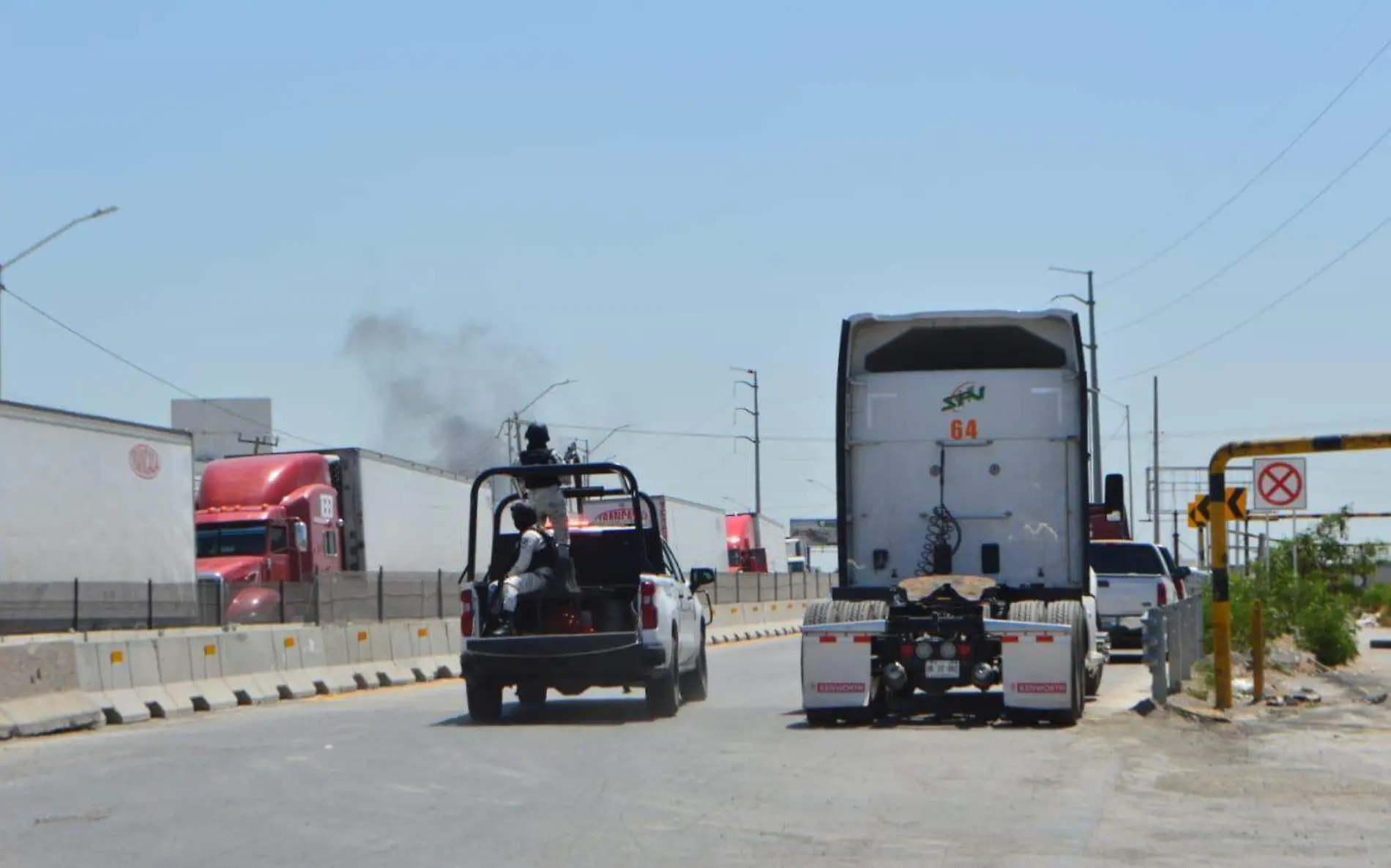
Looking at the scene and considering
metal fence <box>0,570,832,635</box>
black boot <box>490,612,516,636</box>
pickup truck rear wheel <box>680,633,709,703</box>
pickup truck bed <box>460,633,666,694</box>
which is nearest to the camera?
pickup truck bed <box>460,633,666,694</box>

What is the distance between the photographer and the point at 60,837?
9.95 metres

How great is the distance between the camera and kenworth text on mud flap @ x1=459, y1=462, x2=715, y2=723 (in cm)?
1711

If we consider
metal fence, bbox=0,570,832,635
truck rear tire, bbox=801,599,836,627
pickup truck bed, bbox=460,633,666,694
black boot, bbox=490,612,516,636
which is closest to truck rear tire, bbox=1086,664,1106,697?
truck rear tire, bbox=801,599,836,627

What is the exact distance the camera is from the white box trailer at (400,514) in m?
36.7

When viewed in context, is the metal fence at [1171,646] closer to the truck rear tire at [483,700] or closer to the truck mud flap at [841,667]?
the truck mud flap at [841,667]

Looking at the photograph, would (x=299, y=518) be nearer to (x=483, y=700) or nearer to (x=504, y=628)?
(x=504, y=628)

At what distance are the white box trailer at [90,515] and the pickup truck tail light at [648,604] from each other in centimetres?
1285

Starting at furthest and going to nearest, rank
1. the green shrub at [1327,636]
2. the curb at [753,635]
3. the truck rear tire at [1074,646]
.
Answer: the curb at [753,635] < the green shrub at [1327,636] < the truck rear tire at [1074,646]

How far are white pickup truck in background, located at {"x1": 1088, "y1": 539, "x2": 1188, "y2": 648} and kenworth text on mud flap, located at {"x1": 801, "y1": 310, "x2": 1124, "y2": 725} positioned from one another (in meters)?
8.32

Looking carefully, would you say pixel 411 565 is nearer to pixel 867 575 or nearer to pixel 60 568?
pixel 60 568

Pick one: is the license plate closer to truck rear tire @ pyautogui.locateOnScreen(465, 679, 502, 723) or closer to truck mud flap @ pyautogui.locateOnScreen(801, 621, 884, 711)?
truck mud flap @ pyautogui.locateOnScreen(801, 621, 884, 711)

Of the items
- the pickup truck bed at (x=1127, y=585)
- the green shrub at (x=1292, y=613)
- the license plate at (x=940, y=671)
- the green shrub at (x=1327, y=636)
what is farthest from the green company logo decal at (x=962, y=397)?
the green shrub at (x=1327, y=636)

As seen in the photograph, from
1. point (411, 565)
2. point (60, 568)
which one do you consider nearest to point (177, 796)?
point (60, 568)

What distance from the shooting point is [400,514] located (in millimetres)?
38938
